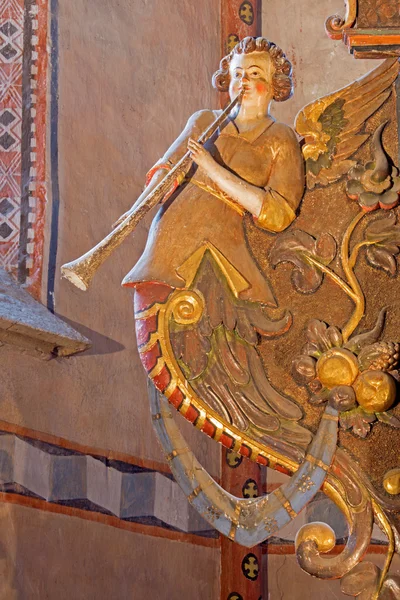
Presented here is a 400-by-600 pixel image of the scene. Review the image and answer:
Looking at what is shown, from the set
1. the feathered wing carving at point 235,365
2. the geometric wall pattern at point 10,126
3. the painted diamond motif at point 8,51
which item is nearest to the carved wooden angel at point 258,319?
the feathered wing carving at point 235,365

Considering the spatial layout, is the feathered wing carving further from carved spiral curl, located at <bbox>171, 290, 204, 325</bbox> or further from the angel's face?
the angel's face

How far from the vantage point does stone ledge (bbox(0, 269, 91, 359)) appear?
3.87 m

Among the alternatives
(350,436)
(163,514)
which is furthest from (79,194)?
(350,436)

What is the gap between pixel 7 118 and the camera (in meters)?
4.32

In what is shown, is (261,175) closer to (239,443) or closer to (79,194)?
(239,443)

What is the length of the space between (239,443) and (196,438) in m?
1.68

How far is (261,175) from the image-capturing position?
9.44ft

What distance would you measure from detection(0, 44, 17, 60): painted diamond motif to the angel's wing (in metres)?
1.81

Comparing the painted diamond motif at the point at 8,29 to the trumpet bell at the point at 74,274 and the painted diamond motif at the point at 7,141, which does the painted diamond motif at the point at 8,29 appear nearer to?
the painted diamond motif at the point at 7,141

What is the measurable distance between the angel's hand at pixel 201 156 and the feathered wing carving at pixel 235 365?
0.22 m

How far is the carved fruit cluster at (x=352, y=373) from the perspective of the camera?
267cm

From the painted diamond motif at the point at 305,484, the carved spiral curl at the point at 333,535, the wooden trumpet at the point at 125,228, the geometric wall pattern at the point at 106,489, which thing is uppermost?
the wooden trumpet at the point at 125,228

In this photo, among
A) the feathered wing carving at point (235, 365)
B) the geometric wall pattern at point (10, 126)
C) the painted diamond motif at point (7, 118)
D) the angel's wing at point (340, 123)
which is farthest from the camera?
the painted diamond motif at point (7, 118)

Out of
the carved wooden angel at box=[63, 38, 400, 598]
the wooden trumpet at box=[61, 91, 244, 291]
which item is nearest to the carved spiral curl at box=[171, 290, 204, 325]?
the carved wooden angel at box=[63, 38, 400, 598]
